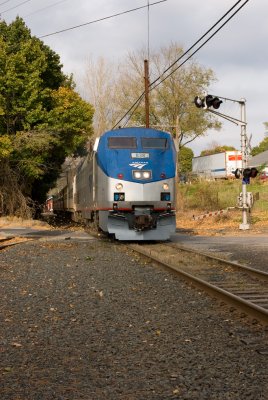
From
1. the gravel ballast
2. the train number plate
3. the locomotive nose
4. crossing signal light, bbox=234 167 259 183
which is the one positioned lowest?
the gravel ballast

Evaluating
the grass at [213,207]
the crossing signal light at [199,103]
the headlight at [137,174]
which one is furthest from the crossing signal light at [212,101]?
the grass at [213,207]

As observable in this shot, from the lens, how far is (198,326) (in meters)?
5.88

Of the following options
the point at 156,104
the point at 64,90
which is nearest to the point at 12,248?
the point at 64,90

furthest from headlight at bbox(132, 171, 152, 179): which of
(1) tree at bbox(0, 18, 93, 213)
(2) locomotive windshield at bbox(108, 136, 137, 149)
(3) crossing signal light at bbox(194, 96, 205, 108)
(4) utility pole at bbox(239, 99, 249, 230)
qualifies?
(1) tree at bbox(0, 18, 93, 213)

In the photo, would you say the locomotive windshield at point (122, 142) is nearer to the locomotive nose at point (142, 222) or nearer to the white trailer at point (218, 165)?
the locomotive nose at point (142, 222)

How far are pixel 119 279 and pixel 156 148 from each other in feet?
24.7

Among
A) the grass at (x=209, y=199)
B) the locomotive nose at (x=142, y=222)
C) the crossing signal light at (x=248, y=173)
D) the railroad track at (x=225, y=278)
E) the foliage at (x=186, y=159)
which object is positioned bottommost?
the railroad track at (x=225, y=278)

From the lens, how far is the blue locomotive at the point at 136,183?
1538cm

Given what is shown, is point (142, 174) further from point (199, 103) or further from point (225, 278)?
point (225, 278)

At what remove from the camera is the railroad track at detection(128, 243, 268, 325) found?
6699mm

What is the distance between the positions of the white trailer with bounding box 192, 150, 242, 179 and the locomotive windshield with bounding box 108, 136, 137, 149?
40.7 m

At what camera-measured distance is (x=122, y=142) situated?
16094 millimetres

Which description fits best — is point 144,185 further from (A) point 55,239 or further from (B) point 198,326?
(B) point 198,326

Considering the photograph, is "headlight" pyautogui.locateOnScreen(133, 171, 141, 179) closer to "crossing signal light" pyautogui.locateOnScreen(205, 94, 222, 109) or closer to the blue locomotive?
the blue locomotive
